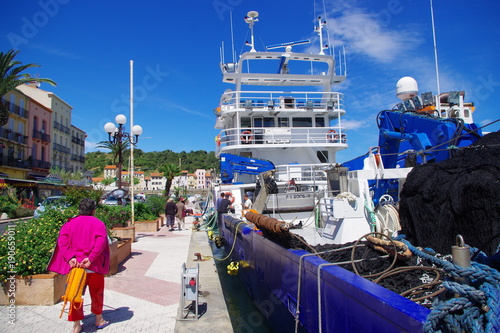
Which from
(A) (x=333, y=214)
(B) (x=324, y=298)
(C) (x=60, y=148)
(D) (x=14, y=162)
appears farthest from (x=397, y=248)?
(C) (x=60, y=148)

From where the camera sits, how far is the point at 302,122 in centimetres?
1609

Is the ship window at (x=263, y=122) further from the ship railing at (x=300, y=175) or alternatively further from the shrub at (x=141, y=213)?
the shrub at (x=141, y=213)

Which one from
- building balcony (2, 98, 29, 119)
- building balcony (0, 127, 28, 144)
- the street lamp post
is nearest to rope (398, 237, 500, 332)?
the street lamp post

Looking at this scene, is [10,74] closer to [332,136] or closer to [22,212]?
[22,212]

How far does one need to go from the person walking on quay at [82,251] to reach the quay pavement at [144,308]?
21.4 inches

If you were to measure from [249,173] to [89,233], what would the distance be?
948 cm

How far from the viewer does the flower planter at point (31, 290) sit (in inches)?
191

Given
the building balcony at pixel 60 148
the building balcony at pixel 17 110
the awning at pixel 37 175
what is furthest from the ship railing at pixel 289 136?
→ the building balcony at pixel 60 148

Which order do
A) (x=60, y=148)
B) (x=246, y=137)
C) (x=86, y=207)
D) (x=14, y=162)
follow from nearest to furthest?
(x=86, y=207)
(x=246, y=137)
(x=14, y=162)
(x=60, y=148)

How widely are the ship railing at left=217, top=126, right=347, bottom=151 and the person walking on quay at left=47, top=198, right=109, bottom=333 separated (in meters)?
10.3

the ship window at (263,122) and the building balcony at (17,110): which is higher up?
the building balcony at (17,110)

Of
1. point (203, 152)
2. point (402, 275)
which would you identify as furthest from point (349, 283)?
point (203, 152)

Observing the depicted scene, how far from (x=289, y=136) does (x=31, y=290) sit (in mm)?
11948

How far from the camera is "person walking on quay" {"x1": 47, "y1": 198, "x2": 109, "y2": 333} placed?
3.96m
